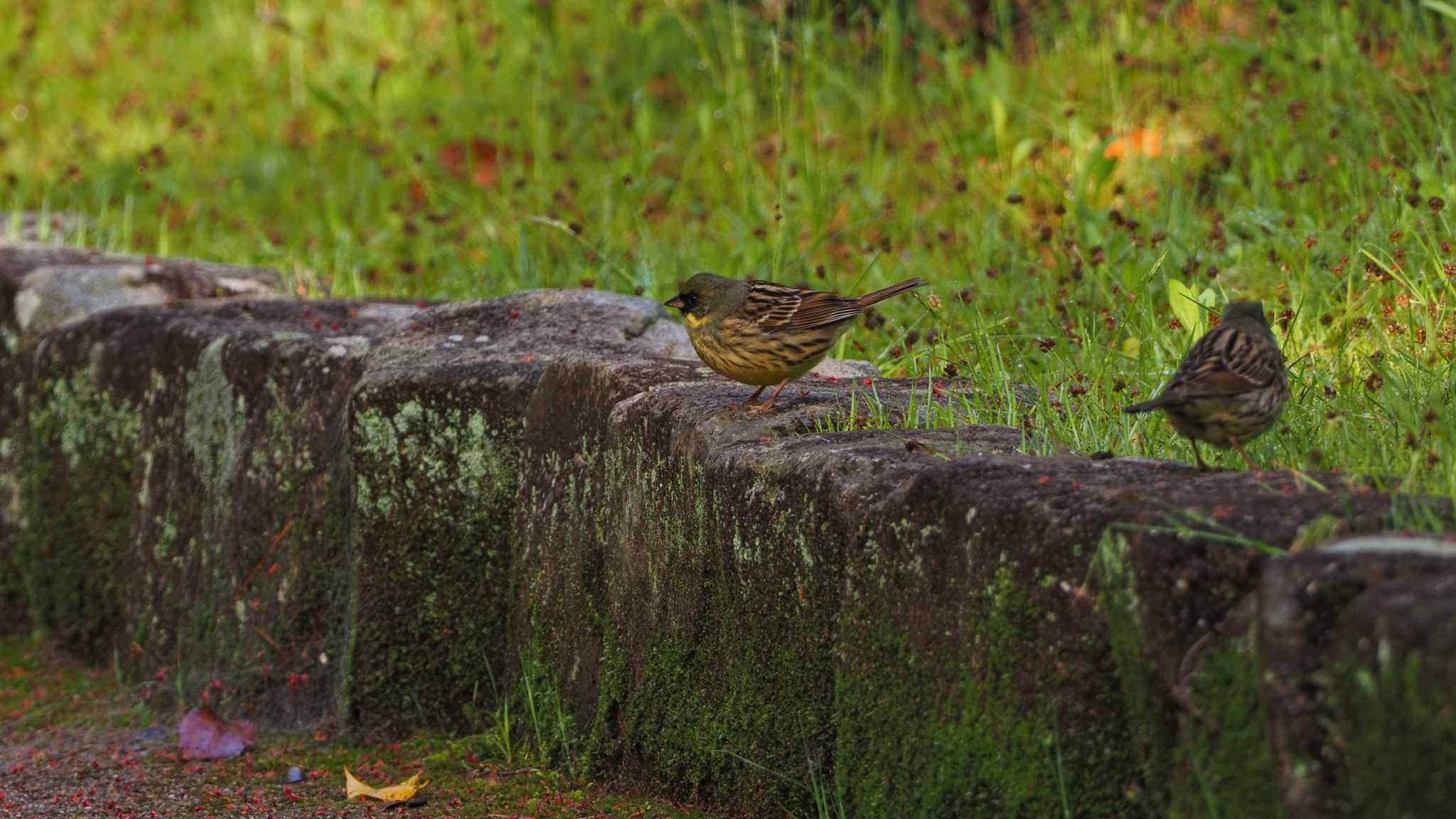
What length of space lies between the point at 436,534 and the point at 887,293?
1.40m

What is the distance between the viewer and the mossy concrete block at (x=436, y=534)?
15.2ft

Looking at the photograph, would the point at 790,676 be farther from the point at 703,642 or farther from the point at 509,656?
the point at 509,656

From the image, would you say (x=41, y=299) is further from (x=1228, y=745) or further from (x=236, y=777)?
(x=1228, y=745)

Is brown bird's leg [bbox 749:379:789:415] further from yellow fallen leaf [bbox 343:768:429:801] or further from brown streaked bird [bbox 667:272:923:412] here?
yellow fallen leaf [bbox 343:768:429:801]

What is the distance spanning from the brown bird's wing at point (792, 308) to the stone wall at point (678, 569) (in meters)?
0.19

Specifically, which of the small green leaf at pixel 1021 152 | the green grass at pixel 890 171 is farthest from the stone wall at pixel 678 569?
the small green leaf at pixel 1021 152

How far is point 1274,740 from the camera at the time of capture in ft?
7.66

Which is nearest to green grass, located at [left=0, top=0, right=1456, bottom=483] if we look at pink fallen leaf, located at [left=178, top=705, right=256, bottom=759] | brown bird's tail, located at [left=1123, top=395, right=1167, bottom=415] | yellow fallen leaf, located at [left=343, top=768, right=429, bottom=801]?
brown bird's tail, located at [left=1123, top=395, right=1167, bottom=415]

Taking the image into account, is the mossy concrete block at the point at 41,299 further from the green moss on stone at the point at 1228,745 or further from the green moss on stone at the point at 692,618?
the green moss on stone at the point at 1228,745

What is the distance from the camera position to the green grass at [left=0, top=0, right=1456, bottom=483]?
184 inches

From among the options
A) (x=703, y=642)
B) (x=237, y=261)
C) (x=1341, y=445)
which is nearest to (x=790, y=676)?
(x=703, y=642)

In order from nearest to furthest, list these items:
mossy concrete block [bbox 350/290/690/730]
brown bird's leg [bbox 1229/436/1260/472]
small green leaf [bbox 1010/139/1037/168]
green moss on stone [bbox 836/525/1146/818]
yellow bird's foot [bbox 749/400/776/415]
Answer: green moss on stone [bbox 836/525/1146/818] → brown bird's leg [bbox 1229/436/1260/472] → yellow bird's foot [bbox 749/400/776/415] → mossy concrete block [bbox 350/290/690/730] → small green leaf [bbox 1010/139/1037/168]

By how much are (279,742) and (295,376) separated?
1082mm

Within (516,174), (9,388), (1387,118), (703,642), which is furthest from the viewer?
(516,174)
